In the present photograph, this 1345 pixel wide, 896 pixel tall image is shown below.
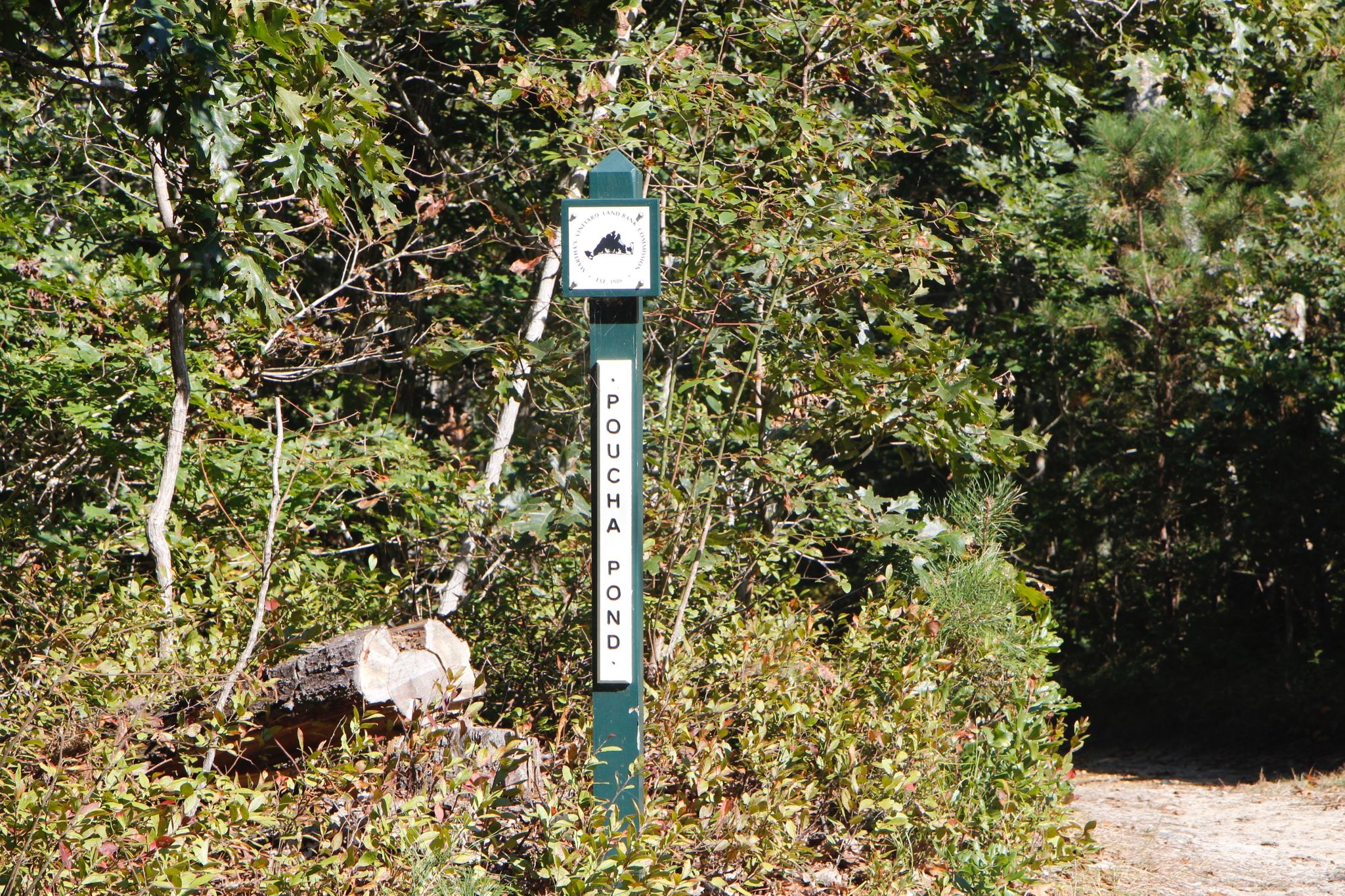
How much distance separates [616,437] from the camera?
164 inches

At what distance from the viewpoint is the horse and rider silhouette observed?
414cm

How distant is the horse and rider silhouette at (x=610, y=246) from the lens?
4.14 m

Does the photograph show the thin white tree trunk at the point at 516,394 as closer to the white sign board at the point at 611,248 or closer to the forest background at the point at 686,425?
the forest background at the point at 686,425

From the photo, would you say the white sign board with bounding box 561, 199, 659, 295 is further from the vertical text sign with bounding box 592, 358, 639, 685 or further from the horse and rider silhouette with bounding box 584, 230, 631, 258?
the vertical text sign with bounding box 592, 358, 639, 685

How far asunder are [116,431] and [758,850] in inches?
158

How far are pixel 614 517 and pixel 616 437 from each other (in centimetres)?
28

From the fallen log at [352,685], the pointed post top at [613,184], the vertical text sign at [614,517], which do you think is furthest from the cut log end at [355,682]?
the pointed post top at [613,184]

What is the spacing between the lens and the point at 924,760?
181 inches

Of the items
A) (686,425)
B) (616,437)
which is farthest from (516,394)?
(616,437)

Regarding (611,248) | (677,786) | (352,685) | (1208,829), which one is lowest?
(1208,829)

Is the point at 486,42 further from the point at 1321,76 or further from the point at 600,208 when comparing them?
the point at 1321,76

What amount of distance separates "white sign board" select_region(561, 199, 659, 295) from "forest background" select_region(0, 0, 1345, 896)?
969 mm

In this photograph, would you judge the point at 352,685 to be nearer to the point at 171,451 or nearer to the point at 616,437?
the point at 616,437

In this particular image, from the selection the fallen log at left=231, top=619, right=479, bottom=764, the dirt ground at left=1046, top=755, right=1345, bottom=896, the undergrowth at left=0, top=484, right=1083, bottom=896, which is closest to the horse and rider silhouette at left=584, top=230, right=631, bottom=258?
the fallen log at left=231, top=619, right=479, bottom=764
